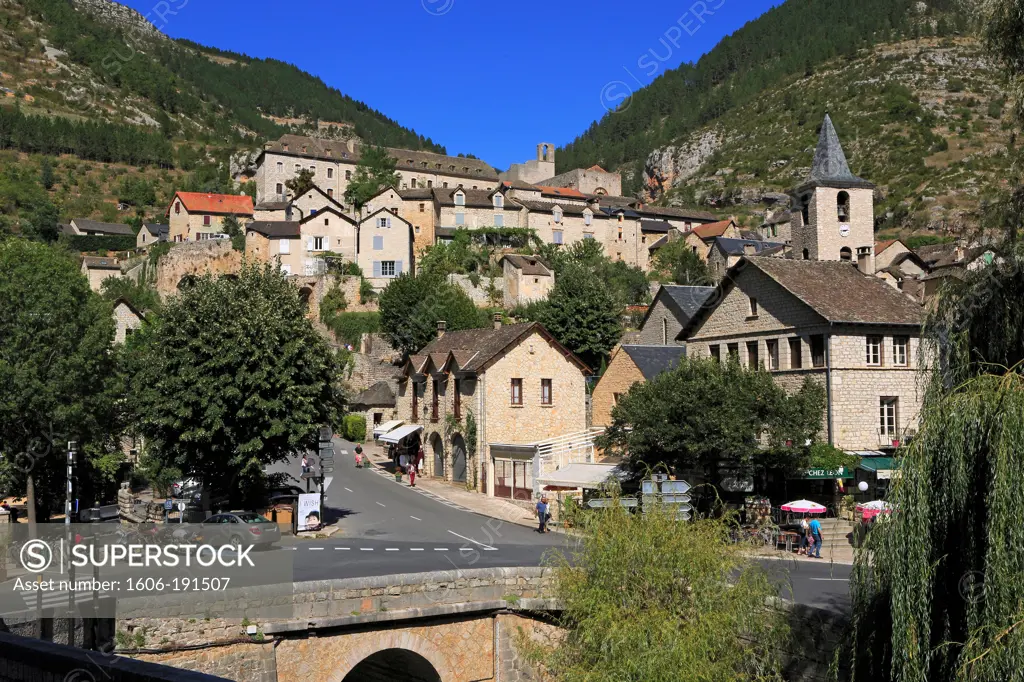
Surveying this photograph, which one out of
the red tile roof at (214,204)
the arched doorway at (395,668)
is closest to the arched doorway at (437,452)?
the arched doorway at (395,668)

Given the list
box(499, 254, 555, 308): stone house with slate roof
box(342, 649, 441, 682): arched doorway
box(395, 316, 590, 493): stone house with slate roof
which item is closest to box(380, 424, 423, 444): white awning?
box(395, 316, 590, 493): stone house with slate roof

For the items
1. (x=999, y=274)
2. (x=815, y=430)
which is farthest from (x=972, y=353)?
(x=815, y=430)

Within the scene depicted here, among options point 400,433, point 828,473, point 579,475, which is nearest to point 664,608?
point 828,473

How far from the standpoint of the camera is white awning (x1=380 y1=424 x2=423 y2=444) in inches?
1740

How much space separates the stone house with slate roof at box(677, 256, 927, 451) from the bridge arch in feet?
58.7

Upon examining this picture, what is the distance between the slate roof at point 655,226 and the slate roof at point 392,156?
22079mm

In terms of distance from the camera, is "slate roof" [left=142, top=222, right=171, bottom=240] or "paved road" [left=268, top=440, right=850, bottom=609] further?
"slate roof" [left=142, top=222, right=171, bottom=240]

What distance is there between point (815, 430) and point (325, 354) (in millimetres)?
17407

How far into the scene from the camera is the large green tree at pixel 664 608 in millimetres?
14945

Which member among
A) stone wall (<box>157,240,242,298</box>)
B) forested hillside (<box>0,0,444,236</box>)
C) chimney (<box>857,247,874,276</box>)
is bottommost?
chimney (<box>857,247,874,276</box>)

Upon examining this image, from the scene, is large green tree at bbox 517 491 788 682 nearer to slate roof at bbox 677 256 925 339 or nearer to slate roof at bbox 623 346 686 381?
slate roof at bbox 677 256 925 339

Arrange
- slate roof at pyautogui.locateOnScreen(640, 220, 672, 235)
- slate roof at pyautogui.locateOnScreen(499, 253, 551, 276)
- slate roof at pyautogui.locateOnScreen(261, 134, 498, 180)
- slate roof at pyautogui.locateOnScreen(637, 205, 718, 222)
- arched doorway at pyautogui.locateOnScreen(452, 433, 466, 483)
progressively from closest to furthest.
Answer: arched doorway at pyautogui.locateOnScreen(452, 433, 466, 483), slate roof at pyautogui.locateOnScreen(499, 253, 551, 276), slate roof at pyautogui.locateOnScreen(640, 220, 672, 235), slate roof at pyautogui.locateOnScreen(261, 134, 498, 180), slate roof at pyautogui.locateOnScreen(637, 205, 718, 222)

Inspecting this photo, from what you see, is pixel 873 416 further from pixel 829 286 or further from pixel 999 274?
pixel 999 274

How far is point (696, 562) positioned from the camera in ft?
51.4
